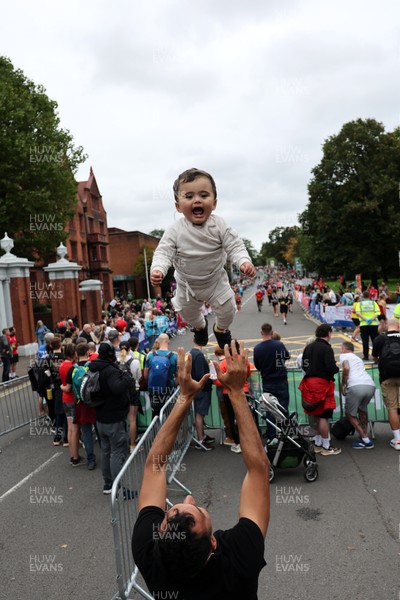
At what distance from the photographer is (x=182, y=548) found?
190cm

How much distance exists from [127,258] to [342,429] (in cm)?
5260

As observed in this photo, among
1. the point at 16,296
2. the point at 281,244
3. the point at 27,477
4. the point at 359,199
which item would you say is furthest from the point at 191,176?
the point at 281,244

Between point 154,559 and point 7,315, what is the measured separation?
19.5 metres

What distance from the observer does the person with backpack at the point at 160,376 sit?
7.83 m

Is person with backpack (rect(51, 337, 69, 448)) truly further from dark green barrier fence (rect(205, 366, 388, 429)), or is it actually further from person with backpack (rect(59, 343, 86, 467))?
dark green barrier fence (rect(205, 366, 388, 429))

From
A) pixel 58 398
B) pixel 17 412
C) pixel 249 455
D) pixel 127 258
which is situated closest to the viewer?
pixel 249 455

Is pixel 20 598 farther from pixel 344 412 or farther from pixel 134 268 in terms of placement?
pixel 134 268

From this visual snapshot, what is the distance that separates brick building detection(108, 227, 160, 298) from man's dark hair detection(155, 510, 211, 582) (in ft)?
184

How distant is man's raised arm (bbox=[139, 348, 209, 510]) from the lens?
2.34m

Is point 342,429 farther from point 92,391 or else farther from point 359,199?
point 359,199

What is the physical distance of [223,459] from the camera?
757 cm

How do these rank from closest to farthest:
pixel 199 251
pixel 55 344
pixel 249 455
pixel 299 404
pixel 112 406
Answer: pixel 249 455
pixel 199 251
pixel 112 406
pixel 299 404
pixel 55 344

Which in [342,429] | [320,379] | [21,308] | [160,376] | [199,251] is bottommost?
[342,429]

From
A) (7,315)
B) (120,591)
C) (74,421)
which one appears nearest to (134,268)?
(7,315)
